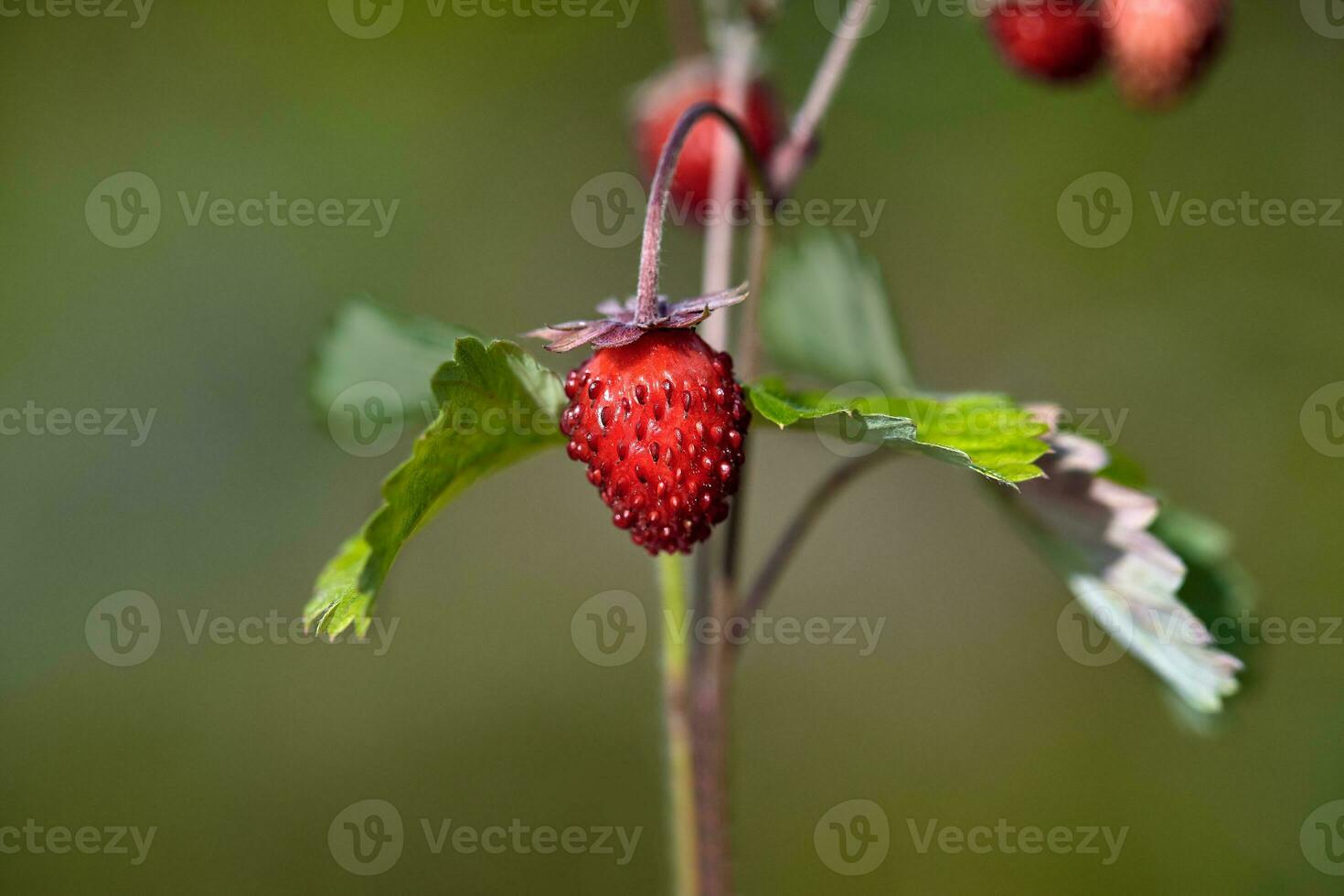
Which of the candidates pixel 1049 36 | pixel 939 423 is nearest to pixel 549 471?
pixel 1049 36

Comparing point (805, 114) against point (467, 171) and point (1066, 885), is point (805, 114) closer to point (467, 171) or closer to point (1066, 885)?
point (1066, 885)

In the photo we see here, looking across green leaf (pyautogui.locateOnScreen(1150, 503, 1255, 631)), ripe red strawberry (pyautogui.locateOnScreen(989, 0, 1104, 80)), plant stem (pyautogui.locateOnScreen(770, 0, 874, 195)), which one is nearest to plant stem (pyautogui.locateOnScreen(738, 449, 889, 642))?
plant stem (pyautogui.locateOnScreen(770, 0, 874, 195))

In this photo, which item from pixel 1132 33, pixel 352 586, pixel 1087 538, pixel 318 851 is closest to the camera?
pixel 352 586

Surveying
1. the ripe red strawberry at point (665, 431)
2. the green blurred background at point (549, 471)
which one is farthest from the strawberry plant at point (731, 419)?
the green blurred background at point (549, 471)

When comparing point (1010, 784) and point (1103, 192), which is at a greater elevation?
point (1103, 192)

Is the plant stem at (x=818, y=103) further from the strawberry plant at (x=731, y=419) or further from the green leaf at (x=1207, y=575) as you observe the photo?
the green leaf at (x=1207, y=575)

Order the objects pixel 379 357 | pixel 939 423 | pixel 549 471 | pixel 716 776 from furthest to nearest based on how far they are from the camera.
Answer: pixel 549 471 → pixel 379 357 → pixel 716 776 → pixel 939 423

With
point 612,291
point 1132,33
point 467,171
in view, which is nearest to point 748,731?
point 612,291

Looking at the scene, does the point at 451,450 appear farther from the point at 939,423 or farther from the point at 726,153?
the point at 726,153
